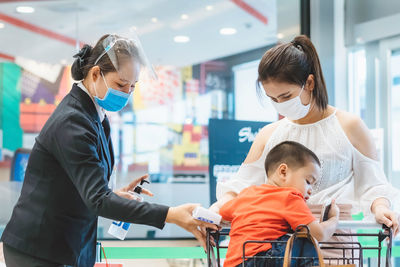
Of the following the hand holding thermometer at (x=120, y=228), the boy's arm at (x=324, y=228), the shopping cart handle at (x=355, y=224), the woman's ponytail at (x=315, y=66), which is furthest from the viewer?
the hand holding thermometer at (x=120, y=228)

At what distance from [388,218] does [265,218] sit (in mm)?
441

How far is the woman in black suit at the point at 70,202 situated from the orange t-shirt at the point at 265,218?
134mm

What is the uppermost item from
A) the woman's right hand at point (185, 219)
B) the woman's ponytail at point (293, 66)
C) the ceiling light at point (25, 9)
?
the ceiling light at point (25, 9)

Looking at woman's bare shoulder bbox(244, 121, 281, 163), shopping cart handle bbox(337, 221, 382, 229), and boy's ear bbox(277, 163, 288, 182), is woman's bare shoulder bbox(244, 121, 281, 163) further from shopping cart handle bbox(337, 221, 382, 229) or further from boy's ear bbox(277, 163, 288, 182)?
shopping cart handle bbox(337, 221, 382, 229)

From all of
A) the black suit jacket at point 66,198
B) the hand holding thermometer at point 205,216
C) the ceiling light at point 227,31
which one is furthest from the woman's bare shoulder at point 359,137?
the ceiling light at point 227,31

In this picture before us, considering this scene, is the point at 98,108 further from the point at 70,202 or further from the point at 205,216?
the point at 205,216

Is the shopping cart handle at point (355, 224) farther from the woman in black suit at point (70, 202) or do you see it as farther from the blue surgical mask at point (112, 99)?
the blue surgical mask at point (112, 99)

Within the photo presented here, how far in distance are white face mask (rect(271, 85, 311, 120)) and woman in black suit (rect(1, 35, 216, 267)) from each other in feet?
1.84

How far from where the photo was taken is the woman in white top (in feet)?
6.63

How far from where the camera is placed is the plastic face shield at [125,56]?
1.99 metres

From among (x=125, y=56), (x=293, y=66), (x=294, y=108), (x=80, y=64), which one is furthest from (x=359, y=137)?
(x=80, y=64)

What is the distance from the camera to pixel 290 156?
73.0 inches

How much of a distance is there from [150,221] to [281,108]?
682mm

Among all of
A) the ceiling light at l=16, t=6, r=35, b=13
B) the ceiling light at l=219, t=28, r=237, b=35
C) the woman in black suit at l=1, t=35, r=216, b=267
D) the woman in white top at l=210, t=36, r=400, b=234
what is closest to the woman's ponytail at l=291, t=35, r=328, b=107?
the woman in white top at l=210, t=36, r=400, b=234
